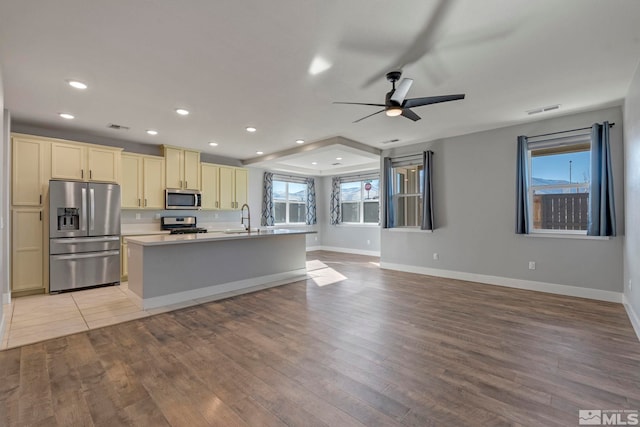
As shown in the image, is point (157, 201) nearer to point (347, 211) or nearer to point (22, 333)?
point (22, 333)

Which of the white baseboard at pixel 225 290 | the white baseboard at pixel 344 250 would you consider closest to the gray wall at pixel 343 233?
the white baseboard at pixel 344 250

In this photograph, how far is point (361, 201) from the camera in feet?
30.2

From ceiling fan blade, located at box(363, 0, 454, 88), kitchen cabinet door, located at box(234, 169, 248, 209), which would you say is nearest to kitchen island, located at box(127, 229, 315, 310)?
kitchen cabinet door, located at box(234, 169, 248, 209)

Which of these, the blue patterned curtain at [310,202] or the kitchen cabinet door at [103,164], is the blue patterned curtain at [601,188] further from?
the kitchen cabinet door at [103,164]

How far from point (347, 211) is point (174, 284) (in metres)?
6.28

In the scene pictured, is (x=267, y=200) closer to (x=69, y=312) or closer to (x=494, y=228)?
(x=69, y=312)

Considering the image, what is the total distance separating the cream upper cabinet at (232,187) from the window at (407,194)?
11.5ft

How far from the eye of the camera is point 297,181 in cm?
941

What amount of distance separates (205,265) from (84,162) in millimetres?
2728

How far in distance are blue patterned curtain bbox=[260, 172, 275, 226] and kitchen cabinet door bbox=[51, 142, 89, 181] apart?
4.08m

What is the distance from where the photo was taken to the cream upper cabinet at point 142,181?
545 cm

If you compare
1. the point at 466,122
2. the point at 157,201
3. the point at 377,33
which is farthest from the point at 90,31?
the point at 466,122

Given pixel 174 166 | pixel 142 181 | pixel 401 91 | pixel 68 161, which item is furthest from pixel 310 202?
pixel 401 91

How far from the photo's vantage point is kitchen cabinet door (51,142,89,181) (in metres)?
4.64
